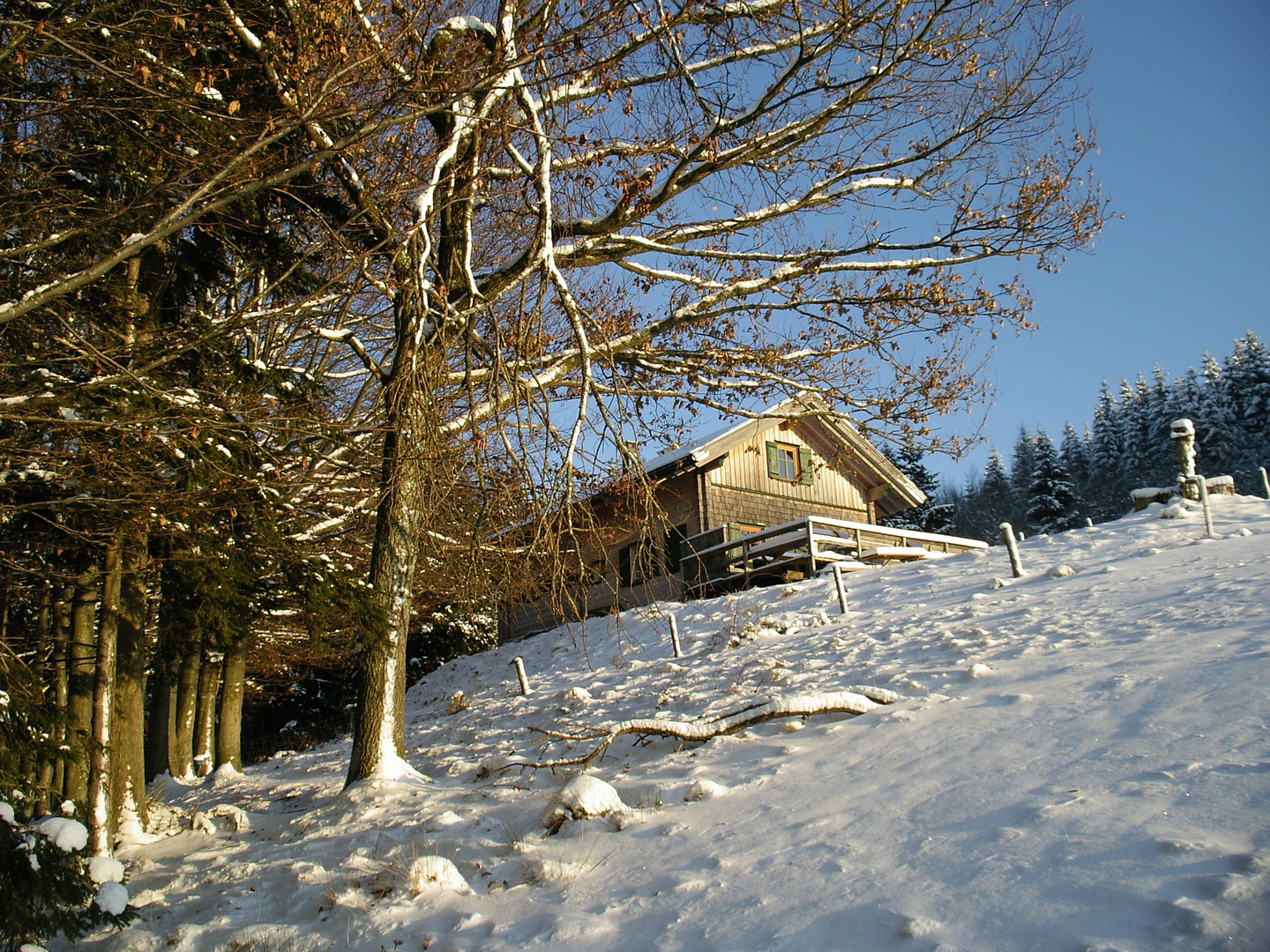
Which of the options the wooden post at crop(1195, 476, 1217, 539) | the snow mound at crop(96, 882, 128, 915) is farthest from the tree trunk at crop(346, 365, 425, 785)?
the wooden post at crop(1195, 476, 1217, 539)

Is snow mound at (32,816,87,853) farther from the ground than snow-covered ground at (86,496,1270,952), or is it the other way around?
snow mound at (32,816,87,853)

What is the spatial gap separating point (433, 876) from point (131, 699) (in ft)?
16.8

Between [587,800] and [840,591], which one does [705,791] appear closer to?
[587,800]

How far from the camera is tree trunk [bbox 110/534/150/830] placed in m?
7.41

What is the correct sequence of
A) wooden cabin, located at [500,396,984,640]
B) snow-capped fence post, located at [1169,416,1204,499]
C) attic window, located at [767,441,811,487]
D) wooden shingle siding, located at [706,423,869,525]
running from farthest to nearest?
1. attic window, located at [767,441,811,487]
2. wooden shingle siding, located at [706,423,869,525]
3. wooden cabin, located at [500,396,984,640]
4. snow-capped fence post, located at [1169,416,1204,499]

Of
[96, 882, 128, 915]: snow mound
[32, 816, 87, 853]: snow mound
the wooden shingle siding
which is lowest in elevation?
[96, 882, 128, 915]: snow mound

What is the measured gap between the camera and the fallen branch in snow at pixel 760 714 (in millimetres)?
6309

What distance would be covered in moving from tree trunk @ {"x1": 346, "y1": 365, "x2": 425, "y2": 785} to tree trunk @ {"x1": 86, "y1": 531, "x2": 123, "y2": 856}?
82.4 inches

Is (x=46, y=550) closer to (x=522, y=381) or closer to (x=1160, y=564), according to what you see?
(x=522, y=381)

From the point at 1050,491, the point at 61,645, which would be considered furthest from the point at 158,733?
the point at 1050,491

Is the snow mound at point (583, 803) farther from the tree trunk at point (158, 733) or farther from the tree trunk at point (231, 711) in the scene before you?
the tree trunk at point (231, 711)

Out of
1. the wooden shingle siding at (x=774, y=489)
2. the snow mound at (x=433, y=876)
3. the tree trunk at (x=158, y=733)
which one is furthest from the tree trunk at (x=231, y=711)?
the wooden shingle siding at (x=774, y=489)

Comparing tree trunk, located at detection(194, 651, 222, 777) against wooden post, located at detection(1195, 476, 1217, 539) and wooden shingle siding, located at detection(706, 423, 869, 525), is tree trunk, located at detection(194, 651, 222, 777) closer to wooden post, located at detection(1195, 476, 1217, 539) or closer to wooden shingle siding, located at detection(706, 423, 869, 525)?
wooden shingle siding, located at detection(706, 423, 869, 525)

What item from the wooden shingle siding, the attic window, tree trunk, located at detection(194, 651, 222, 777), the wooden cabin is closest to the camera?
tree trunk, located at detection(194, 651, 222, 777)
